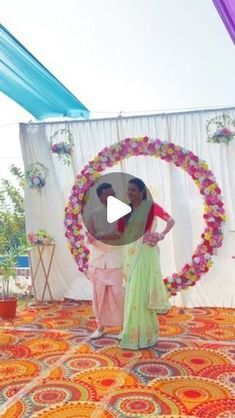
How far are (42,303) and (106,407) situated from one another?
282cm

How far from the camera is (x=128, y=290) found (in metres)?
3.34

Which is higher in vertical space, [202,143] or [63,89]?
[63,89]

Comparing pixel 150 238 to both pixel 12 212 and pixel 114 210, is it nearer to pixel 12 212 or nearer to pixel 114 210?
pixel 114 210

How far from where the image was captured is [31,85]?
4176 mm

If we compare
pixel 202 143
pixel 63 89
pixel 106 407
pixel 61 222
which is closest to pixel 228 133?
pixel 202 143

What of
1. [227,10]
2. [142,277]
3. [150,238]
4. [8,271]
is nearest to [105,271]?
[142,277]

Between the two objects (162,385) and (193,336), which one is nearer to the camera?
(162,385)

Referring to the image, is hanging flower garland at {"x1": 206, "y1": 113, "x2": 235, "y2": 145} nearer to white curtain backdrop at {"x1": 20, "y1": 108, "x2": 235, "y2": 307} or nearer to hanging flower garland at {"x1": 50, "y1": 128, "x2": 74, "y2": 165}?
white curtain backdrop at {"x1": 20, "y1": 108, "x2": 235, "y2": 307}

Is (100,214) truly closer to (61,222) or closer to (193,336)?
(193,336)

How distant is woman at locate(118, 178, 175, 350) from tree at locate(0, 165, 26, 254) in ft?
5.81

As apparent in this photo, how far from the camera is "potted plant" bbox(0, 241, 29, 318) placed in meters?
4.27

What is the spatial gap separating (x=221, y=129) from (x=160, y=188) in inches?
34.2

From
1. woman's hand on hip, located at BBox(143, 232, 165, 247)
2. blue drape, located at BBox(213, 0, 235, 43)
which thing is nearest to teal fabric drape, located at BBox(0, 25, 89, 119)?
blue drape, located at BBox(213, 0, 235, 43)

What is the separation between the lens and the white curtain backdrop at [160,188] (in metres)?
4.62
